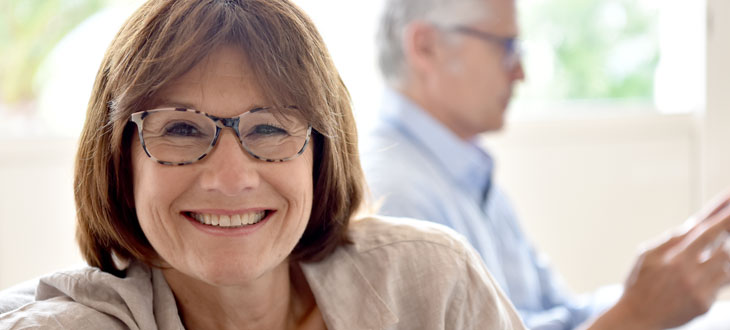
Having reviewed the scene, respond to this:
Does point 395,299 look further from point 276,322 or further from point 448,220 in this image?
point 448,220

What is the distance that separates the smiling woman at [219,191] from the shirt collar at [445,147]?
0.85 m

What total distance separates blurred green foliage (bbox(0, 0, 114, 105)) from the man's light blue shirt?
1807 mm

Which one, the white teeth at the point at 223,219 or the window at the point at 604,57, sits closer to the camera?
the white teeth at the point at 223,219

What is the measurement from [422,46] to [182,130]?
131 centimetres

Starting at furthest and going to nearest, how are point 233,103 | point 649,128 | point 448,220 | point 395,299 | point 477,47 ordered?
point 649,128
point 477,47
point 448,220
point 395,299
point 233,103

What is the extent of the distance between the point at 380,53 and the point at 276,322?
1.27 meters

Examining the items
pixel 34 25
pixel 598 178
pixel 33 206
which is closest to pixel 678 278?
pixel 598 178

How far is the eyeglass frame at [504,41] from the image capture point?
2.39 metres

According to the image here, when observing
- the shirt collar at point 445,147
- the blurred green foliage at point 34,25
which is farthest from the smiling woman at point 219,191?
the blurred green foliage at point 34,25

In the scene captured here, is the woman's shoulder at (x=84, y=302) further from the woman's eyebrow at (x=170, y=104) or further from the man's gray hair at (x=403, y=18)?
the man's gray hair at (x=403, y=18)

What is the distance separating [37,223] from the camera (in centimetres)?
339

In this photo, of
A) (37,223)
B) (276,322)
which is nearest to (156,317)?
(276,322)

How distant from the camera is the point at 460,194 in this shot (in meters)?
2.20

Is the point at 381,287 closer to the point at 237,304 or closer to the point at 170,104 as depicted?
the point at 237,304
